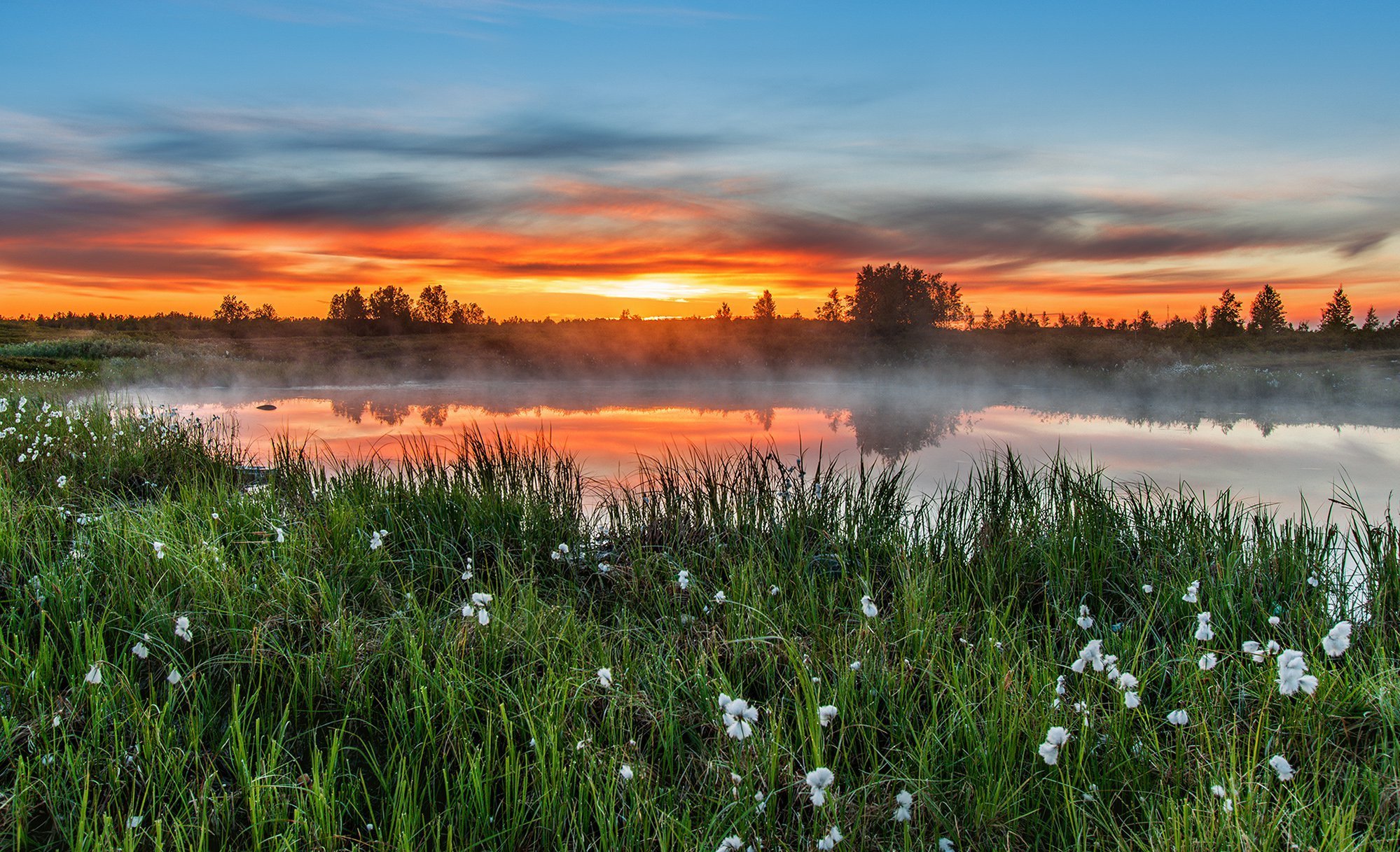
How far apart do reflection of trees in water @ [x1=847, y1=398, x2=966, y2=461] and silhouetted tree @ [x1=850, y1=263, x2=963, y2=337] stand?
16.6 m

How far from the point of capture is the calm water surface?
31.9 feet

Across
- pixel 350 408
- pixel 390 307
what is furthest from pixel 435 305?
pixel 350 408

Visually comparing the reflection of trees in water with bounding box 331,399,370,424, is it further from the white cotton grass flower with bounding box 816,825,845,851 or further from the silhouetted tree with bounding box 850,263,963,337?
the silhouetted tree with bounding box 850,263,963,337

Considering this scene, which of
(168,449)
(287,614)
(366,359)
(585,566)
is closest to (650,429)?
(168,449)

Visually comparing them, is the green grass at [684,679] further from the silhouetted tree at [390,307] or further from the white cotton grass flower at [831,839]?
the silhouetted tree at [390,307]

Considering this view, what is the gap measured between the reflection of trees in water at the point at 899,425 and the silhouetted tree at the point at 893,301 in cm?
1655

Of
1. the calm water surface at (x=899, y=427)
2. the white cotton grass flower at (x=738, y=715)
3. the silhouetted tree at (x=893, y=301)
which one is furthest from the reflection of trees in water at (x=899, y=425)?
the silhouetted tree at (x=893, y=301)

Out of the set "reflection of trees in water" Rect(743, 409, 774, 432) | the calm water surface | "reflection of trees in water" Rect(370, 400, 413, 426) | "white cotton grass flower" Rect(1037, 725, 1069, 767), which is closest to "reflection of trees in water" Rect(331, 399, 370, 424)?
the calm water surface

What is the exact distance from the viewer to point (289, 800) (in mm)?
2551

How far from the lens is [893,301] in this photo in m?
36.5

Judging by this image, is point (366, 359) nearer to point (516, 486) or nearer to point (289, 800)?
point (516, 486)

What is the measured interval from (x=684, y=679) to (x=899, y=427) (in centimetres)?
1230

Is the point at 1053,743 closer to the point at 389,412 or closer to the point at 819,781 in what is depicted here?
the point at 819,781

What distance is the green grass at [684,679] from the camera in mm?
2465
